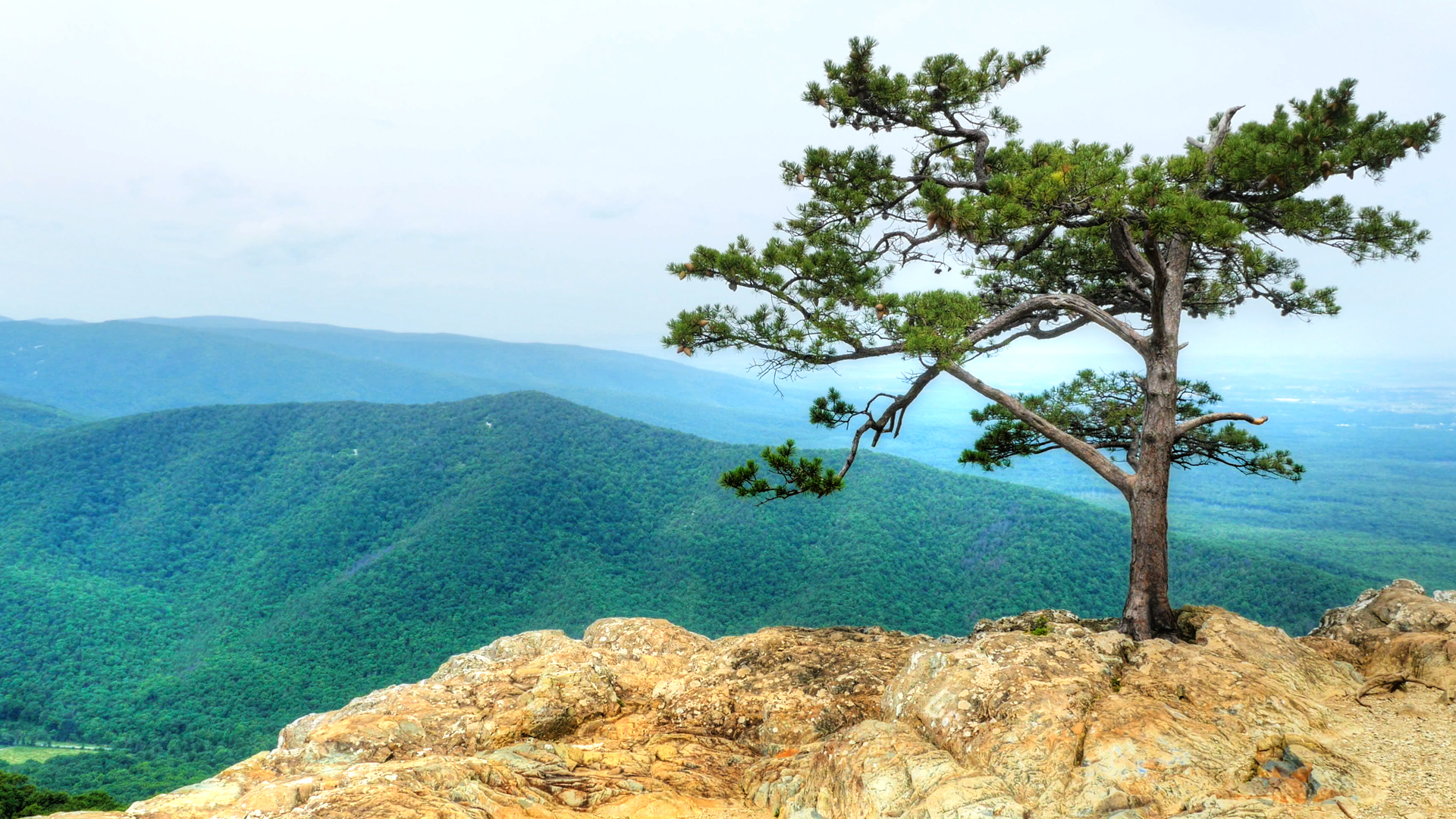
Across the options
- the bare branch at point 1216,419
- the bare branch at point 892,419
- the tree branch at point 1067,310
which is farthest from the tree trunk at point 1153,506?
the bare branch at point 892,419

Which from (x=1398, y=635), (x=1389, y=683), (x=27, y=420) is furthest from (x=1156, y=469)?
(x=27, y=420)

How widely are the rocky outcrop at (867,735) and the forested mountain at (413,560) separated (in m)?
32.7

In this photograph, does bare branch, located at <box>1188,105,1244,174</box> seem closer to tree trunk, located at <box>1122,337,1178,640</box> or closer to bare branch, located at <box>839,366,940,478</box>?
tree trunk, located at <box>1122,337,1178,640</box>

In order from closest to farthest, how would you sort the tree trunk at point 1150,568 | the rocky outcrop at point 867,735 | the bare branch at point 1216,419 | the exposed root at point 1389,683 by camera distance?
the rocky outcrop at point 867,735
the exposed root at point 1389,683
the bare branch at point 1216,419
the tree trunk at point 1150,568

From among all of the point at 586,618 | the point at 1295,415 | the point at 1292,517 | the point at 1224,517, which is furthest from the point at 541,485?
the point at 1295,415

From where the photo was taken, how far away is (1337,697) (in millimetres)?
6699

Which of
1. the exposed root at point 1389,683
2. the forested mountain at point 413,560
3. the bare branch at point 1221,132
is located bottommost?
the forested mountain at point 413,560

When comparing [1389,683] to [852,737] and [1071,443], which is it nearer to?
[1071,443]

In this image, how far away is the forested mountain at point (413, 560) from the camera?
38.8 m

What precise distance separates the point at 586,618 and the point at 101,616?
3576cm

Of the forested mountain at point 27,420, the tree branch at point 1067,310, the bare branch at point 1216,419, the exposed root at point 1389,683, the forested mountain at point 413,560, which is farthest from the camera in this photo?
the forested mountain at point 27,420

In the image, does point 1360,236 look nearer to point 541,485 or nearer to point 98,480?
point 541,485

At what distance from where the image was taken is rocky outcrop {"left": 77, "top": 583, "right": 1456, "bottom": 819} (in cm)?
476

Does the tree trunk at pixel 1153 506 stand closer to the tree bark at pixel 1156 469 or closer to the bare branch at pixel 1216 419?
the tree bark at pixel 1156 469
